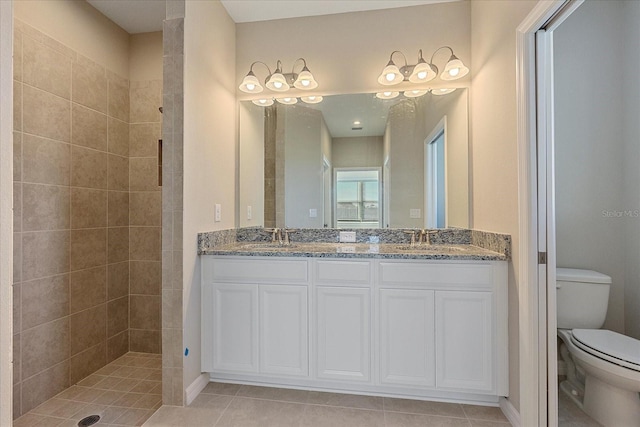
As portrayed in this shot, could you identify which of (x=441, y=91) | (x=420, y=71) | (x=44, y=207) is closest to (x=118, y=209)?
(x=44, y=207)

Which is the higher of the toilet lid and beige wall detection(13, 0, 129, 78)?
beige wall detection(13, 0, 129, 78)

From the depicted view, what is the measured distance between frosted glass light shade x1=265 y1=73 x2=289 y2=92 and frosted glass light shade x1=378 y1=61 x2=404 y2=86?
0.72 metres

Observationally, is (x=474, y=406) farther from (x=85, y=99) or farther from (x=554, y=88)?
(x=85, y=99)

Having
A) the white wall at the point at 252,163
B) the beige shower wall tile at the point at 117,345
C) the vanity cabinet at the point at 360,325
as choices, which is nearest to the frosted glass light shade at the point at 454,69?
the vanity cabinet at the point at 360,325

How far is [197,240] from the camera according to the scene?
187cm

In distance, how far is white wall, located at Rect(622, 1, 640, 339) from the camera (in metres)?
1.43

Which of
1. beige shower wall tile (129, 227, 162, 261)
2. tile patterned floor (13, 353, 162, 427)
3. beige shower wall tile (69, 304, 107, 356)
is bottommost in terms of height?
tile patterned floor (13, 353, 162, 427)

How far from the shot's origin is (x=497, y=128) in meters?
1.76

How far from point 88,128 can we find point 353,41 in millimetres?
2025

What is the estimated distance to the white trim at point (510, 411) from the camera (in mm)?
1551

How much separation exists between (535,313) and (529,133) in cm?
88

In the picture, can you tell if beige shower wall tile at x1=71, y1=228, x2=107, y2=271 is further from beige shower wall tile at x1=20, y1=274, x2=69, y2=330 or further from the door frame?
the door frame

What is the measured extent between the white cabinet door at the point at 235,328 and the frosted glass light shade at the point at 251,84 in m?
1.46

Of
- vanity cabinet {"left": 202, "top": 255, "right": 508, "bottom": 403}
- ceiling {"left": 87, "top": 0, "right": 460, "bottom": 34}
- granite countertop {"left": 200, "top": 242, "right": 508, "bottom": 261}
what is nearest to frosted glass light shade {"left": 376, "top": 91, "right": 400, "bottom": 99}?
ceiling {"left": 87, "top": 0, "right": 460, "bottom": 34}
